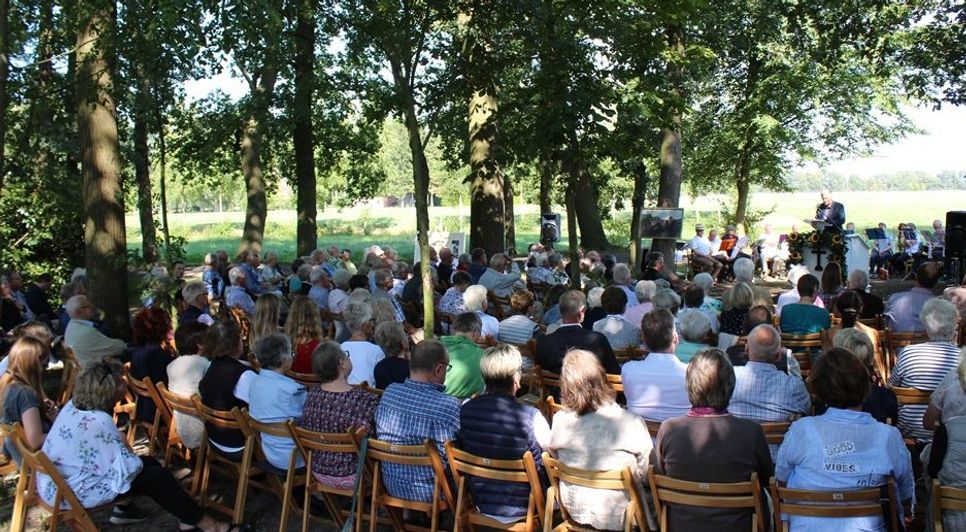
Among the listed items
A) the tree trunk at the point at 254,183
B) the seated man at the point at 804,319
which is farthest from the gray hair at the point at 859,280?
the tree trunk at the point at 254,183

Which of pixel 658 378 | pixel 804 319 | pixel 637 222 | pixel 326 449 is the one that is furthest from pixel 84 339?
pixel 637 222

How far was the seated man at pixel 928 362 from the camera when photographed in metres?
5.05

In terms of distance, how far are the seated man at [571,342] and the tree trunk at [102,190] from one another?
572cm

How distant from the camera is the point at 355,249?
135 feet

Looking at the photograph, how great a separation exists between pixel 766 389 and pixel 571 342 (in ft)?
5.07

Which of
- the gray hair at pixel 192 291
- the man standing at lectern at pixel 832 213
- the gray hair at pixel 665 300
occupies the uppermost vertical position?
the man standing at lectern at pixel 832 213

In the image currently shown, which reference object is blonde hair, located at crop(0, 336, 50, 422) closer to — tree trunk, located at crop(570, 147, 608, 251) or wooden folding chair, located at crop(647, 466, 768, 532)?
wooden folding chair, located at crop(647, 466, 768, 532)

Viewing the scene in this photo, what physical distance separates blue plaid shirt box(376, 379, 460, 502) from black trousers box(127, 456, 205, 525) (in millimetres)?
1266

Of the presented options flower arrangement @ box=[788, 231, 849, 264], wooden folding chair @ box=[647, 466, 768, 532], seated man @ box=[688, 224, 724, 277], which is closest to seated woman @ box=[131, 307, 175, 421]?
wooden folding chair @ box=[647, 466, 768, 532]

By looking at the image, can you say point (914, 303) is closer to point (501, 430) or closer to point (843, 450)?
point (843, 450)

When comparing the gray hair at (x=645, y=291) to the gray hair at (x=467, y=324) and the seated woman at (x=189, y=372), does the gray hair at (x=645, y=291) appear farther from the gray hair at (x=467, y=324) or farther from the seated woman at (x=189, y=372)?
the seated woman at (x=189, y=372)

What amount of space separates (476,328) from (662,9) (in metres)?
5.77

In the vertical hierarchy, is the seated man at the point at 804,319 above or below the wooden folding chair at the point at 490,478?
above

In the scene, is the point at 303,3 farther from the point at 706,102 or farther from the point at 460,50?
the point at 706,102
